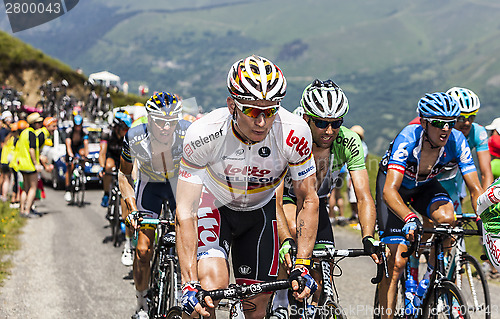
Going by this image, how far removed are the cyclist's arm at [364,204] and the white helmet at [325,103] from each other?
2.04 feet

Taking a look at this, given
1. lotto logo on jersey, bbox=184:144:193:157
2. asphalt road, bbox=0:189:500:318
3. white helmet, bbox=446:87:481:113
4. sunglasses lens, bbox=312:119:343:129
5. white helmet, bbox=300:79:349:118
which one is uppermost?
white helmet, bbox=446:87:481:113

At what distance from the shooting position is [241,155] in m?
3.87

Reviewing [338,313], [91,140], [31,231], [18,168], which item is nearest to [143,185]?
[338,313]

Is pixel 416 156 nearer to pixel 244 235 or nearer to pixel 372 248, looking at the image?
pixel 372 248

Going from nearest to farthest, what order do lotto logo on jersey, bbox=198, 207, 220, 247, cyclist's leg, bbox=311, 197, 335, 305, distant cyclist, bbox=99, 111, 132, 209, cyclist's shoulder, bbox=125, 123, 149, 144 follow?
lotto logo on jersey, bbox=198, 207, 220, 247 → cyclist's leg, bbox=311, 197, 335, 305 → cyclist's shoulder, bbox=125, 123, 149, 144 → distant cyclist, bbox=99, 111, 132, 209

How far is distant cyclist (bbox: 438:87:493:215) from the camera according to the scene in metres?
6.04

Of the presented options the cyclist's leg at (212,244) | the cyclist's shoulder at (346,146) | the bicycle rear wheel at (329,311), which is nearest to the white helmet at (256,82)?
the cyclist's leg at (212,244)

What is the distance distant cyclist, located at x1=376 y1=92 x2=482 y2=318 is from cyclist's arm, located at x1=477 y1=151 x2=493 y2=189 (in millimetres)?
699

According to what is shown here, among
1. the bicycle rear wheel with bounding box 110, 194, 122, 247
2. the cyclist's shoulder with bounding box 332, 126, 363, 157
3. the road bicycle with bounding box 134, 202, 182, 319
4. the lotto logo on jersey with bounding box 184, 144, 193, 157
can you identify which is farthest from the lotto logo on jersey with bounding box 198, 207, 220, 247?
the bicycle rear wheel with bounding box 110, 194, 122, 247

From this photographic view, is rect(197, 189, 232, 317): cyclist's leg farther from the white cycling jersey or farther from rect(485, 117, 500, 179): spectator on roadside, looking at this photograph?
rect(485, 117, 500, 179): spectator on roadside

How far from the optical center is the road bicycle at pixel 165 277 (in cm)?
493

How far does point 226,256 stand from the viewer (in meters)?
3.95

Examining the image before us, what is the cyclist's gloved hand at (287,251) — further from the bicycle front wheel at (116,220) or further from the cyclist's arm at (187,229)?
the bicycle front wheel at (116,220)

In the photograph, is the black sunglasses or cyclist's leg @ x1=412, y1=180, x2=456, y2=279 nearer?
the black sunglasses
